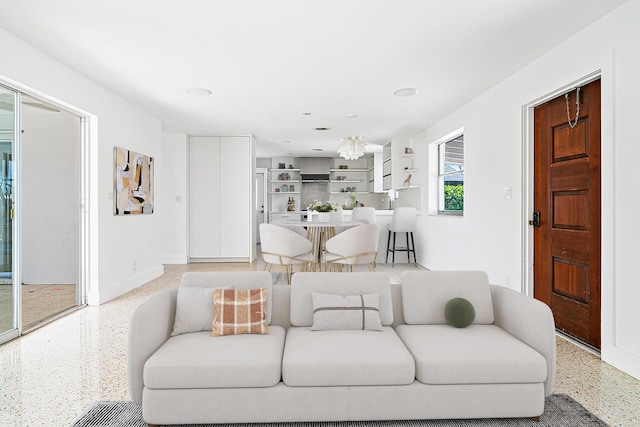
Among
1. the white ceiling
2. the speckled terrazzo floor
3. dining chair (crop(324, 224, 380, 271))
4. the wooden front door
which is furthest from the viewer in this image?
dining chair (crop(324, 224, 380, 271))

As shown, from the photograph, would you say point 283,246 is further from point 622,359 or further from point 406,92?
point 622,359

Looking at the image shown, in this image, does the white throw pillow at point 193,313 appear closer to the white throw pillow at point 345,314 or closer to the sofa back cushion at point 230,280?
the sofa back cushion at point 230,280

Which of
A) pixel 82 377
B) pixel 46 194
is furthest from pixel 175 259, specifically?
pixel 82 377

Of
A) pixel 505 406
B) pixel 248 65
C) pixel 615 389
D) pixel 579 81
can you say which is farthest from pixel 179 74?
pixel 615 389

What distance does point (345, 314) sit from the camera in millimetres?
2217

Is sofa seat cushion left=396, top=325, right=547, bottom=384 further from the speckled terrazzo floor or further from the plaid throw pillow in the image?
the plaid throw pillow

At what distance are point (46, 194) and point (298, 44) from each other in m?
4.16

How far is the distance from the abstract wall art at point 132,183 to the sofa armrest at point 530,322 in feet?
14.3

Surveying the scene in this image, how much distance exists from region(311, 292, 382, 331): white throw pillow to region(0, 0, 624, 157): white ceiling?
1942 mm

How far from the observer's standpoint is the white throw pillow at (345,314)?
7.25 feet

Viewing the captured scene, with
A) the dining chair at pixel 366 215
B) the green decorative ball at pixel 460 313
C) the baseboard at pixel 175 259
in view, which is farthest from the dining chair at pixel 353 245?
the baseboard at pixel 175 259

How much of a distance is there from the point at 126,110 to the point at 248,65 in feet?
7.37

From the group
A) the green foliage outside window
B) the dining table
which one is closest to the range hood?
the green foliage outside window

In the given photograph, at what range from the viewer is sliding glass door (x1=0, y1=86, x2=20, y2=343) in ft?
10.4
